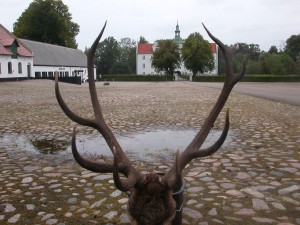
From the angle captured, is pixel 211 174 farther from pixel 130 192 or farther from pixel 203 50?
pixel 203 50

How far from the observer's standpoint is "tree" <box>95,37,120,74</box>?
94.1 meters

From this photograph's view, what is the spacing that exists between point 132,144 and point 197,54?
7145 cm

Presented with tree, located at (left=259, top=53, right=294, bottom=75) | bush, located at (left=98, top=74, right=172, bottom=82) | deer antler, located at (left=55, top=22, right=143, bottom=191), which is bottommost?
deer antler, located at (left=55, top=22, right=143, bottom=191)

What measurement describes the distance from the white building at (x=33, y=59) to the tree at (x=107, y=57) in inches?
810

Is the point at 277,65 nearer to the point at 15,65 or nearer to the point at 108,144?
the point at 15,65

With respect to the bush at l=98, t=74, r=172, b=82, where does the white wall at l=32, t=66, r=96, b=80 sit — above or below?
above

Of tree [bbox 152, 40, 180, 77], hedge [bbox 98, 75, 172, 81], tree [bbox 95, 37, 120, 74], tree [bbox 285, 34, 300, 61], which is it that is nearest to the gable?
hedge [bbox 98, 75, 172, 81]

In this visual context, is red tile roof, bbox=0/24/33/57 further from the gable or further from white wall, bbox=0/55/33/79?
the gable

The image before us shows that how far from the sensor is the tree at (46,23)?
2734 inches

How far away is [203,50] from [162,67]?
33.9ft

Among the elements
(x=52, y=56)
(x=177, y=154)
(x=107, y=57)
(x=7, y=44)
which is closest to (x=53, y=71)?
(x=52, y=56)

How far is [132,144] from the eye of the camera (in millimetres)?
7629

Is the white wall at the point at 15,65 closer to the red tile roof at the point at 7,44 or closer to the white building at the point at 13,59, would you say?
the white building at the point at 13,59

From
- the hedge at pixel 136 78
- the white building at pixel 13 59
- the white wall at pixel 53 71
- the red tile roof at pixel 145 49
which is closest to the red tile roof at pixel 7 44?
the white building at pixel 13 59
